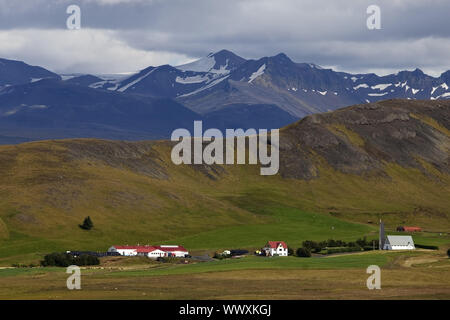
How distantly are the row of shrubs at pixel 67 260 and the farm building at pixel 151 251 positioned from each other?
63.6ft

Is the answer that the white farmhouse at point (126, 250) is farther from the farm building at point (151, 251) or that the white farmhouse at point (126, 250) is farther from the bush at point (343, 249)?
the bush at point (343, 249)

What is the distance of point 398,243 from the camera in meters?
183

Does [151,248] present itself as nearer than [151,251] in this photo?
No

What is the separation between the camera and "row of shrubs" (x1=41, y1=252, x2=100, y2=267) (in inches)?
5930

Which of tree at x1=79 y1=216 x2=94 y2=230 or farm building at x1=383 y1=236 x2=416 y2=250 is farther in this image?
tree at x1=79 y1=216 x2=94 y2=230

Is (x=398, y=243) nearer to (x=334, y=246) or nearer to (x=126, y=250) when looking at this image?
(x=334, y=246)

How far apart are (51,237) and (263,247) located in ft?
154

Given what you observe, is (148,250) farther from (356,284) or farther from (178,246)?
(356,284)

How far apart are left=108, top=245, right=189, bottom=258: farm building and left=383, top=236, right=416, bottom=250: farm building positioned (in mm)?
44164

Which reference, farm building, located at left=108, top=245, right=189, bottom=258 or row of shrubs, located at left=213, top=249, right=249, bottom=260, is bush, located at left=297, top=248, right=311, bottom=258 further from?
farm building, located at left=108, top=245, right=189, bottom=258

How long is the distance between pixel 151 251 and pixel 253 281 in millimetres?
69554

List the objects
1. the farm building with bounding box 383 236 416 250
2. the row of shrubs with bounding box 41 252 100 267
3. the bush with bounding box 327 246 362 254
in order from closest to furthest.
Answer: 1. the row of shrubs with bounding box 41 252 100 267
2. the bush with bounding box 327 246 362 254
3. the farm building with bounding box 383 236 416 250

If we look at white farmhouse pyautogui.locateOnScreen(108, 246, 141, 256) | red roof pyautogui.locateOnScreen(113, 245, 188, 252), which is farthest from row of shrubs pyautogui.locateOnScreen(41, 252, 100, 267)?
red roof pyautogui.locateOnScreen(113, 245, 188, 252)

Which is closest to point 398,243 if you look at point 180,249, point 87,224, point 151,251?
point 180,249
